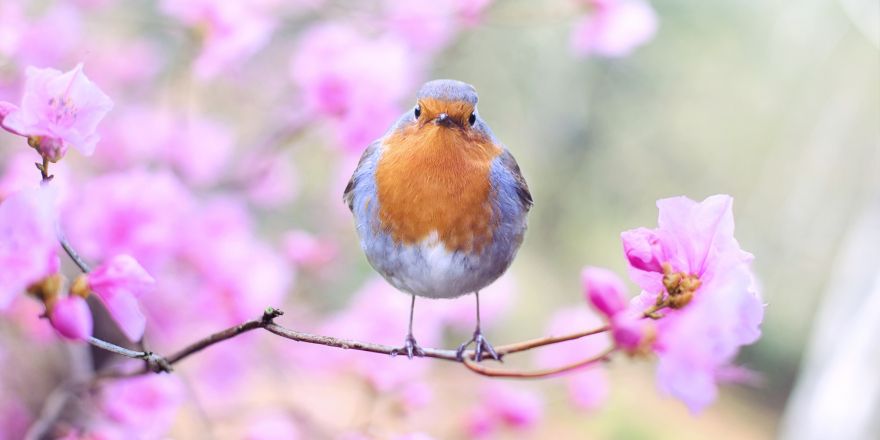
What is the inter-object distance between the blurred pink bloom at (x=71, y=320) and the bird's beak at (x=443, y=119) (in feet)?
1.01

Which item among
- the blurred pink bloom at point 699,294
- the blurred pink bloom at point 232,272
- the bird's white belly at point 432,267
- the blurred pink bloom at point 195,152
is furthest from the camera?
the blurred pink bloom at point 195,152

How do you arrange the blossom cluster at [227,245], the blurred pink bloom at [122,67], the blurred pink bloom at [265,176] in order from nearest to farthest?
1. the blossom cluster at [227,245]
2. the blurred pink bloom at [265,176]
3. the blurred pink bloom at [122,67]

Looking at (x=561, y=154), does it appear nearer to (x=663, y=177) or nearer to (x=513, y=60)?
(x=663, y=177)

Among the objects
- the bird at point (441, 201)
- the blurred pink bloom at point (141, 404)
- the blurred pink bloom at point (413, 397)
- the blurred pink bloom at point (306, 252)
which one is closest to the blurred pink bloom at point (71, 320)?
the bird at point (441, 201)

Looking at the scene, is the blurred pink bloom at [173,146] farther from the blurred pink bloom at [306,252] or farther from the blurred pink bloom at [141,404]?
the blurred pink bloom at [141,404]

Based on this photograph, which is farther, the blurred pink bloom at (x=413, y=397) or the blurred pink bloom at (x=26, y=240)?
the blurred pink bloom at (x=413, y=397)

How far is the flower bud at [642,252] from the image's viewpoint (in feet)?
2.14

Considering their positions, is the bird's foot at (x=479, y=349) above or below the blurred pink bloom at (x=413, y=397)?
below

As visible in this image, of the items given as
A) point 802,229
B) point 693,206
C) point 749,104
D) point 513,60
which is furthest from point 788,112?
point 693,206

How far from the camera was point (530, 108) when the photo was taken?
20.2 ft

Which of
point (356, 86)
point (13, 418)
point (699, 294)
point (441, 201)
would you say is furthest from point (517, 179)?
point (13, 418)

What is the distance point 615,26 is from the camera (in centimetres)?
146

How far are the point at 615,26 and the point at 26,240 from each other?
1.10m

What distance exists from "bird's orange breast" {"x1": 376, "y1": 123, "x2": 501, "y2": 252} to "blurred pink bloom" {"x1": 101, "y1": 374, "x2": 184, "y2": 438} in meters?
0.77
